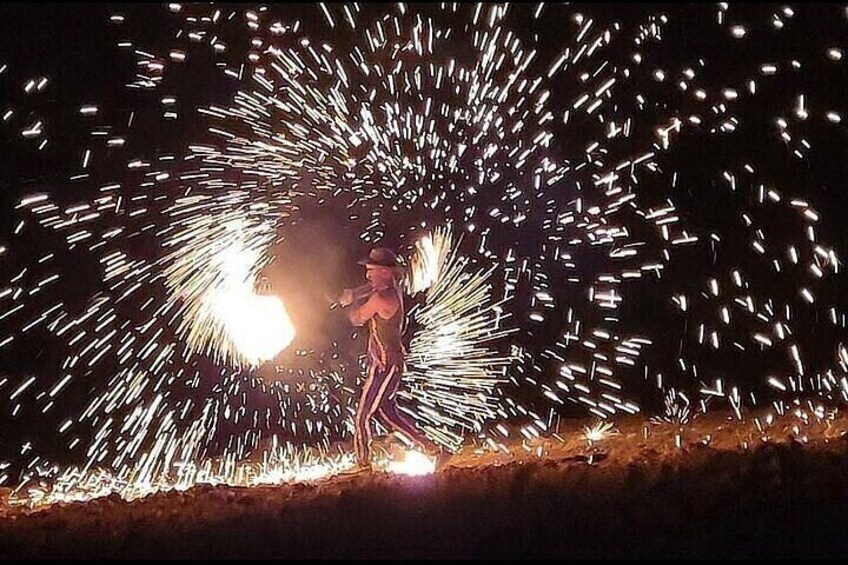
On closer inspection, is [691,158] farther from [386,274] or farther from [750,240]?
[386,274]

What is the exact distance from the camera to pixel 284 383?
40.1ft

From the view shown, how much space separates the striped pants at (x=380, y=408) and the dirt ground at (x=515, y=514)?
46.7 inches

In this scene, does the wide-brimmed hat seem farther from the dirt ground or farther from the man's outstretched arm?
the dirt ground

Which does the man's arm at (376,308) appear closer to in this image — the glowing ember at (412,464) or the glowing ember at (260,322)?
the glowing ember at (260,322)

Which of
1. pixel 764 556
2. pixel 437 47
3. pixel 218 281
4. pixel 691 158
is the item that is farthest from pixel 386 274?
pixel 691 158

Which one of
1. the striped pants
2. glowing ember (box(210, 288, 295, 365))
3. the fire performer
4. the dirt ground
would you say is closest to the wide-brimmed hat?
the fire performer

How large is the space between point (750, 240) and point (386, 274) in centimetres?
516

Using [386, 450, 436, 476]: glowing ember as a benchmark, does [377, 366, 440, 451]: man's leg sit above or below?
above

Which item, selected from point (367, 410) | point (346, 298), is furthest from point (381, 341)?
point (367, 410)

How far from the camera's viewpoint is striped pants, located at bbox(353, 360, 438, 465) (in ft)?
28.9

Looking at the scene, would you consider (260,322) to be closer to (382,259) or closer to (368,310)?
(368,310)

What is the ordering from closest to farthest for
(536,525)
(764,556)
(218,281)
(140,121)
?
(764,556) → (536,525) → (218,281) → (140,121)

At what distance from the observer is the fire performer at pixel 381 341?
8.65m

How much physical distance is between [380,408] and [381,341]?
49 centimetres
